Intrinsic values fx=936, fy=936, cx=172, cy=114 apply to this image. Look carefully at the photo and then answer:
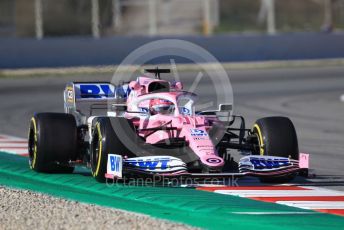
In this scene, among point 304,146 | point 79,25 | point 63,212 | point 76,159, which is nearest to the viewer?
point 63,212

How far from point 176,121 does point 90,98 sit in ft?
7.50

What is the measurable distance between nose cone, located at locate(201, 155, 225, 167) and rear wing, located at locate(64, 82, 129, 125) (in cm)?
247

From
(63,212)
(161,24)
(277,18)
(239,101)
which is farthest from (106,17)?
(63,212)

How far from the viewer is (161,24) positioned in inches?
2088

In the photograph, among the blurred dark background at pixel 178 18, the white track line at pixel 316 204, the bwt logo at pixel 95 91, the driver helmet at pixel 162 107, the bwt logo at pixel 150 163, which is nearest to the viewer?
the white track line at pixel 316 204

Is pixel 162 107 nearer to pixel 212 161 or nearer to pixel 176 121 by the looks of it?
pixel 176 121

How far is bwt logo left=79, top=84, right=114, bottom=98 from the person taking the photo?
13.1m

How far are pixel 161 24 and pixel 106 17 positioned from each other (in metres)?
9.98

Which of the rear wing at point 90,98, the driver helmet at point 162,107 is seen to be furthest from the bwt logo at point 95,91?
the driver helmet at point 162,107

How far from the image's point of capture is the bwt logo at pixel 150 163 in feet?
34.4

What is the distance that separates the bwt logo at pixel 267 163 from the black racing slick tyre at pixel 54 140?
2.41 m

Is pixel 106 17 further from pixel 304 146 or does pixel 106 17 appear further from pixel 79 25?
pixel 304 146

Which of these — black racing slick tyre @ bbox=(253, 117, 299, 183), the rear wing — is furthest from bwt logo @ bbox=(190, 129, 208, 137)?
the rear wing

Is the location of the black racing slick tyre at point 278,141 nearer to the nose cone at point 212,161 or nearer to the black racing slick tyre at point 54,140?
the nose cone at point 212,161
